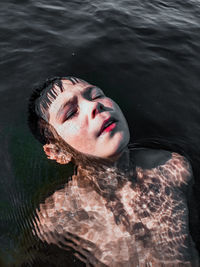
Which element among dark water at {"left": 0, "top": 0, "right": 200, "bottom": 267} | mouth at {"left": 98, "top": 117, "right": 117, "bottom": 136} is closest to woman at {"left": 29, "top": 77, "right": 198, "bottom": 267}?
mouth at {"left": 98, "top": 117, "right": 117, "bottom": 136}

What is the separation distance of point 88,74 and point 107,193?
3209mm

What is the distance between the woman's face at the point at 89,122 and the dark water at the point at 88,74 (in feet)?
2.91

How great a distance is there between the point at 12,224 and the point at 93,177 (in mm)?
1452

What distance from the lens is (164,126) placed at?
5.05 meters

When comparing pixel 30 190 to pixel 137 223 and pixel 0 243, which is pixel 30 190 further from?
pixel 137 223

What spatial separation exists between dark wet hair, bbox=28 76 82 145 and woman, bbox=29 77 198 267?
25 millimetres

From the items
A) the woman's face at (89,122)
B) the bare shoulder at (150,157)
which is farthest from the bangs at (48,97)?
the bare shoulder at (150,157)

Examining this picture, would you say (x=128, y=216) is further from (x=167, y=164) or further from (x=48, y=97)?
(x=48, y=97)

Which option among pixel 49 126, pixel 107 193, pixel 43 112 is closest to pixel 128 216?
pixel 107 193

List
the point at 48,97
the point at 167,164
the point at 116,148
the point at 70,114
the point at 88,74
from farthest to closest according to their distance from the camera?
the point at 88,74 < the point at 48,97 < the point at 167,164 < the point at 70,114 < the point at 116,148

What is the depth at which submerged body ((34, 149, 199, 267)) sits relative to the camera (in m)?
3.33

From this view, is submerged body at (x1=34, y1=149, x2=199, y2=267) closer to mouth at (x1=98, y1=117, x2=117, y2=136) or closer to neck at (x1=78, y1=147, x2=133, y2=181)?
neck at (x1=78, y1=147, x2=133, y2=181)

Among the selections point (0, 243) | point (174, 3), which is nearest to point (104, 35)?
point (174, 3)

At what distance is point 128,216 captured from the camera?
12.0ft
